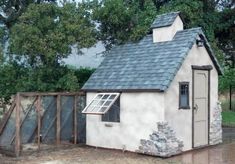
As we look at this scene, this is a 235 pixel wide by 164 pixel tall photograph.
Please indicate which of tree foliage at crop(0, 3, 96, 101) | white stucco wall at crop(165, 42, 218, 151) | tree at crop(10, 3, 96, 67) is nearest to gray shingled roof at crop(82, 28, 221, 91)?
white stucco wall at crop(165, 42, 218, 151)

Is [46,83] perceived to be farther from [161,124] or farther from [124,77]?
[161,124]

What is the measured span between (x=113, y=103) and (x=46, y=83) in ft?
10.7

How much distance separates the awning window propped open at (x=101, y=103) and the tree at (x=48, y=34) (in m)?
2.36

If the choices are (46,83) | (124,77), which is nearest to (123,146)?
(124,77)

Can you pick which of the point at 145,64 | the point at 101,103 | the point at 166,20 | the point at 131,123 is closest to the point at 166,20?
the point at 166,20

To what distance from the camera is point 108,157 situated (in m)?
11.7

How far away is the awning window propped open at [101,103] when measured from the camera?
12297mm

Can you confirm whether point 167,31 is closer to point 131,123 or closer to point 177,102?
point 177,102

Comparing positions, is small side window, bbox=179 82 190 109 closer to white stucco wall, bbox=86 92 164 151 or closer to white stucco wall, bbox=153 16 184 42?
white stucco wall, bbox=86 92 164 151

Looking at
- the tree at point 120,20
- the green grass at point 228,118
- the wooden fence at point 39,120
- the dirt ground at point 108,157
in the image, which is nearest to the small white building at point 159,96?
the dirt ground at point 108,157

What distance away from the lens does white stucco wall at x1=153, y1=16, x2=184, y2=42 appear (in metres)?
13.2

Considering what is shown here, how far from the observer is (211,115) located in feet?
44.7

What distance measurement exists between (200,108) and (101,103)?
319 cm

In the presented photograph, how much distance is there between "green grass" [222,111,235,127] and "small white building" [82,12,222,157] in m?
6.80
